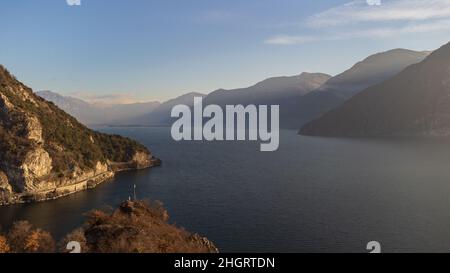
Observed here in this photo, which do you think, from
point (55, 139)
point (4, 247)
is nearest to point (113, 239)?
point (4, 247)

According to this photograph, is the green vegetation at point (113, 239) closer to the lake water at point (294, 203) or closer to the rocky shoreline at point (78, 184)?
the lake water at point (294, 203)

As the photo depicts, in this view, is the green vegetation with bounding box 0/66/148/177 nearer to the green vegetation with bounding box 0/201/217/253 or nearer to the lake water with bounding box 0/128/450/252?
the lake water with bounding box 0/128/450/252

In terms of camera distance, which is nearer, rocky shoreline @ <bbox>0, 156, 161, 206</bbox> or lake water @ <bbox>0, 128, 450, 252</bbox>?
lake water @ <bbox>0, 128, 450, 252</bbox>

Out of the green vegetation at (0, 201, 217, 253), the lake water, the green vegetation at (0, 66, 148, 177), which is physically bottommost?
the lake water

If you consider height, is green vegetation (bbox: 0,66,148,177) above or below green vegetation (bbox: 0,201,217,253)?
above

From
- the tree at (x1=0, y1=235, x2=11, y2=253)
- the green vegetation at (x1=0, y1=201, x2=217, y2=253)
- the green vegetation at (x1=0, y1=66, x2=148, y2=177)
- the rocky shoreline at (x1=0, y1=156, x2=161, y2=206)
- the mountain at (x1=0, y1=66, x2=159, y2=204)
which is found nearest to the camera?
the tree at (x1=0, y1=235, x2=11, y2=253)

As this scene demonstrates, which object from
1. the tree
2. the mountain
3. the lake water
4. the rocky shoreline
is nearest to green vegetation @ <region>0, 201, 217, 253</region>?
the tree

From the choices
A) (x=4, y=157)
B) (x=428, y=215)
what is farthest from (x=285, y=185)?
(x=4, y=157)
